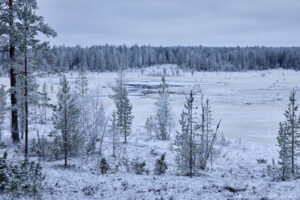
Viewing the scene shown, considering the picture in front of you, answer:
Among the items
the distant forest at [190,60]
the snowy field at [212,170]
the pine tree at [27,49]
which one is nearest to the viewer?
the snowy field at [212,170]

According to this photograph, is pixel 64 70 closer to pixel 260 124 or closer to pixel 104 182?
pixel 104 182

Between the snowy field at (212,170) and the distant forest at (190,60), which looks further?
the distant forest at (190,60)

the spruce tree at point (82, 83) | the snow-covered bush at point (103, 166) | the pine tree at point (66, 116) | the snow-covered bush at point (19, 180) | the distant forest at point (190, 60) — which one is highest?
the distant forest at point (190, 60)

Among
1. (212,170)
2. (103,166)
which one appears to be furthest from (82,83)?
(212,170)

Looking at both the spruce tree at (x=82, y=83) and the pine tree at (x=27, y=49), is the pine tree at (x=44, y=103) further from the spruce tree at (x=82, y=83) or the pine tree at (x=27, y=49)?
the spruce tree at (x=82, y=83)

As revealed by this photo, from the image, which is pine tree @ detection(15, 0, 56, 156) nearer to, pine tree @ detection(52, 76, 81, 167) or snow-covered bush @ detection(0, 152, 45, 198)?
pine tree @ detection(52, 76, 81, 167)

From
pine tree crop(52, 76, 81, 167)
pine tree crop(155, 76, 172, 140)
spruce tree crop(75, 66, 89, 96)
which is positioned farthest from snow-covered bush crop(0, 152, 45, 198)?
pine tree crop(155, 76, 172, 140)

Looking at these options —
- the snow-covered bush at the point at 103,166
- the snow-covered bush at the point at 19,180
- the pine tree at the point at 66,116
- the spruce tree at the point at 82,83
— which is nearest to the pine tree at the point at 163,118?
the spruce tree at the point at 82,83

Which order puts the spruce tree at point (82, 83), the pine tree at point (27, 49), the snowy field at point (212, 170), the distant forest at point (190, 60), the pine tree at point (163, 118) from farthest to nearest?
the distant forest at point (190, 60) < the pine tree at point (163, 118) < the spruce tree at point (82, 83) < the pine tree at point (27, 49) < the snowy field at point (212, 170)

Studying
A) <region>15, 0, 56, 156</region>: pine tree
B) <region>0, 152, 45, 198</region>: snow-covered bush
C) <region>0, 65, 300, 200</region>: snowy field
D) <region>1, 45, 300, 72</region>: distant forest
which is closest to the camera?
<region>0, 152, 45, 198</region>: snow-covered bush

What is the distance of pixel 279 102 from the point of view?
49.9 m

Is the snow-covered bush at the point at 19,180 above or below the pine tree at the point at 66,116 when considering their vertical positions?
below

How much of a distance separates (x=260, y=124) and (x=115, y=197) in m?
28.3

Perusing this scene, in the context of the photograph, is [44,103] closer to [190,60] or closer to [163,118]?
[163,118]
